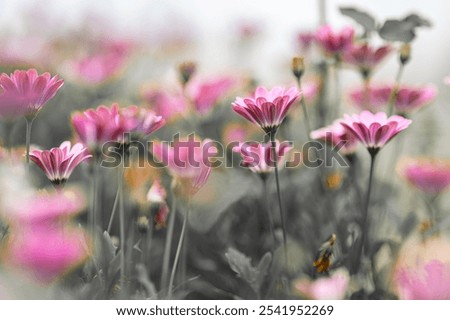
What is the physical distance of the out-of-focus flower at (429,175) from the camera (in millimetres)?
790

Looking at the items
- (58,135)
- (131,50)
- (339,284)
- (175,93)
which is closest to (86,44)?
(131,50)

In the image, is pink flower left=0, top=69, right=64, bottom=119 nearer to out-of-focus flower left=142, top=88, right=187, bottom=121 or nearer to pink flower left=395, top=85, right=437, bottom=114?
out-of-focus flower left=142, top=88, right=187, bottom=121

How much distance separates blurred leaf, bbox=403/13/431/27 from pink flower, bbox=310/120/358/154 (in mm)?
148

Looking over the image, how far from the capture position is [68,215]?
62cm

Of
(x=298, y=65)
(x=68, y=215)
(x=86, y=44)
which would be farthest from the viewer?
(x=86, y=44)

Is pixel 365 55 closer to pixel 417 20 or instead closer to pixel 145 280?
pixel 417 20

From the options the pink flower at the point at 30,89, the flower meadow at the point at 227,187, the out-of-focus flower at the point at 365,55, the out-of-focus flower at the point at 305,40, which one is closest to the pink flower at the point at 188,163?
the flower meadow at the point at 227,187

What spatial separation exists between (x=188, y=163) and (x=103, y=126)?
8 centimetres

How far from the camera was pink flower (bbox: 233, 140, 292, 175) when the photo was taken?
68 centimetres

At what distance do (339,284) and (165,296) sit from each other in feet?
0.52

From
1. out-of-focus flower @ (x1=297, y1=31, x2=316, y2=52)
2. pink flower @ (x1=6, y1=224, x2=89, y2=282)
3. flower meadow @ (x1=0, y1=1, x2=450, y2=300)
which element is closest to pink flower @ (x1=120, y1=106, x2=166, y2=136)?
flower meadow @ (x1=0, y1=1, x2=450, y2=300)

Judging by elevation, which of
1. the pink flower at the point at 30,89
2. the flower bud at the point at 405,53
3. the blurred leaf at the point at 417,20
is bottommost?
the pink flower at the point at 30,89

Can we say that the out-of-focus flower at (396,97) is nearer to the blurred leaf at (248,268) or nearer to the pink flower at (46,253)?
the blurred leaf at (248,268)

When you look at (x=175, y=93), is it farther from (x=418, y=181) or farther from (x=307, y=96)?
(x=418, y=181)
